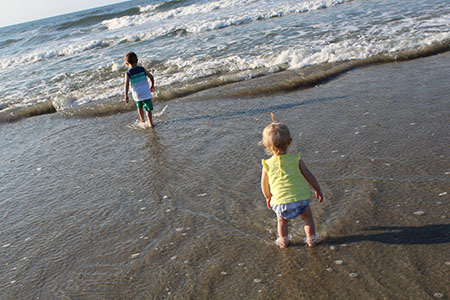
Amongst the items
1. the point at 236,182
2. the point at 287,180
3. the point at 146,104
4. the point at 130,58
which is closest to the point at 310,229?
the point at 287,180

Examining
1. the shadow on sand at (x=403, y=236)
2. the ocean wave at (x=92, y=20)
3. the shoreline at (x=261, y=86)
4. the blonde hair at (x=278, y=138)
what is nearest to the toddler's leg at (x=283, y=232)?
the shadow on sand at (x=403, y=236)

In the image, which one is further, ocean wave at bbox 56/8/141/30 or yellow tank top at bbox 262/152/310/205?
ocean wave at bbox 56/8/141/30

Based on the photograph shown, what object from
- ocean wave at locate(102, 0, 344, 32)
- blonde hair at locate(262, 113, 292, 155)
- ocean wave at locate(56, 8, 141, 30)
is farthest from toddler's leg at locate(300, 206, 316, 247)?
ocean wave at locate(56, 8, 141, 30)

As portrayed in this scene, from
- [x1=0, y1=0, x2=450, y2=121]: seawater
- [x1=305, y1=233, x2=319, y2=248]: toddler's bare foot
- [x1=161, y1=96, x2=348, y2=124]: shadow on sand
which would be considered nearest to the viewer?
[x1=305, y1=233, x2=319, y2=248]: toddler's bare foot

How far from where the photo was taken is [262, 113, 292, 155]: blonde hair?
10.1 feet

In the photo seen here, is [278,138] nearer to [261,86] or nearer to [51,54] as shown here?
[261,86]

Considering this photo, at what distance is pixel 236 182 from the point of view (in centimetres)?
449

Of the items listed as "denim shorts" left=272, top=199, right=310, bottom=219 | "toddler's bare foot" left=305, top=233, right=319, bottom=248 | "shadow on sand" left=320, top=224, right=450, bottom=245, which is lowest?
"shadow on sand" left=320, top=224, right=450, bottom=245

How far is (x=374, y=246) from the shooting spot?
307cm

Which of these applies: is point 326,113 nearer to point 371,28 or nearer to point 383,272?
point 383,272

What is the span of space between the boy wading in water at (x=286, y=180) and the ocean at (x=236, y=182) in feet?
0.95

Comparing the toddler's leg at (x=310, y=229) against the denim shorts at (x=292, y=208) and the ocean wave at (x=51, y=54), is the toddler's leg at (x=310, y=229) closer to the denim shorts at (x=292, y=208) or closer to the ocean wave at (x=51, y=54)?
the denim shorts at (x=292, y=208)

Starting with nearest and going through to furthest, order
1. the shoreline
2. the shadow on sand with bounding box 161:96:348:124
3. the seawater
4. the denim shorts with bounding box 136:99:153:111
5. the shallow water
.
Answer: the shallow water < the shadow on sand with bounding box 161:96:348:124 < the denim shorts with bounding box 136:99:153:111 < the shoreline < the seawater

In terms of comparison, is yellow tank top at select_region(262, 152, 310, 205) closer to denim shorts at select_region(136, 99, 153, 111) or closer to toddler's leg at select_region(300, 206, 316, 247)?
toddler's leg at select_region(300, 206, 316, 247)
